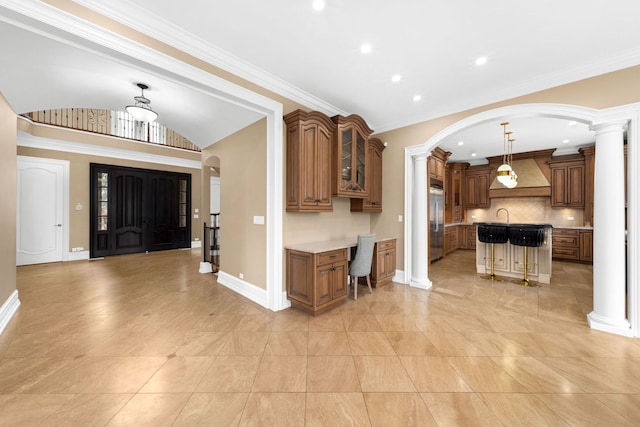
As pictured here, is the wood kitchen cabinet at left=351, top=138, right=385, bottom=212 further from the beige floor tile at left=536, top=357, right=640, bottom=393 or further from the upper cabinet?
the beige floor tile at left=536, top=357, right=640, bottom=393

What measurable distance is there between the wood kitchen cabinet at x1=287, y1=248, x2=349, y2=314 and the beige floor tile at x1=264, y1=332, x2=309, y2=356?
0.45 m

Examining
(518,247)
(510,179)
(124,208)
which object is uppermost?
(510,179)

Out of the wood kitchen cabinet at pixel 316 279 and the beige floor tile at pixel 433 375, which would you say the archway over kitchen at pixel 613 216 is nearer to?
the beige floor tile at pixel 433 375

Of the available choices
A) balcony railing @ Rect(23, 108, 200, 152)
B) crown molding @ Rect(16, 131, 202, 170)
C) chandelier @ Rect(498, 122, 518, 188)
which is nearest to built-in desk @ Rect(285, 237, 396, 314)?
chandelier @ Rect(498, 122, 518, 188)

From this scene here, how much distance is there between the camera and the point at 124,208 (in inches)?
268

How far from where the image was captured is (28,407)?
1595 millimetres

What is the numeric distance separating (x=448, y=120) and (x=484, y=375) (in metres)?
3.41

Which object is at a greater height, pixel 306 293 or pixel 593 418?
pixel 306 293

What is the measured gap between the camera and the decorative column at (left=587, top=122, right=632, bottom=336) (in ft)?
8.50

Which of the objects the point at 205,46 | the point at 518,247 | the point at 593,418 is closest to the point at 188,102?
the point at 205,46

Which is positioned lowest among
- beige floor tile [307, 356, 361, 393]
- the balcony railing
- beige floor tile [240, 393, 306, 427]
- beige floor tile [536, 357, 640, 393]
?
beige floor tile [240, 393, 306, 427]

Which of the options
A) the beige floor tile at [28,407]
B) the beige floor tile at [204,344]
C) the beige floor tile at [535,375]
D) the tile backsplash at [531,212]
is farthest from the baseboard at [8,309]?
the tile backsplash at [531,212]

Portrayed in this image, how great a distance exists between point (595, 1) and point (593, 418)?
119 inches

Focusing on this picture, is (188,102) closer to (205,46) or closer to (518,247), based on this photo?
(205,46)
